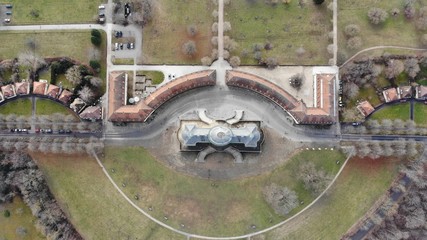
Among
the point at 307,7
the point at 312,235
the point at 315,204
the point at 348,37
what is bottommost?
the point at 312,235

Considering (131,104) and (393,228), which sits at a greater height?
(131,104)

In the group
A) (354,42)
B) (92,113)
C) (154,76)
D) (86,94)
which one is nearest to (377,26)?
(354,42)

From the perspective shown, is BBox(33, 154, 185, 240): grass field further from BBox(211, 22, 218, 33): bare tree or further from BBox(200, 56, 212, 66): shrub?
BBox(211, 22, 218, 33): bare tree

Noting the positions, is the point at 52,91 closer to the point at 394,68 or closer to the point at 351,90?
the point at 351,90

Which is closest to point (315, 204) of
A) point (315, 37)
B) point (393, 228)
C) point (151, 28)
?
point (393, 228)

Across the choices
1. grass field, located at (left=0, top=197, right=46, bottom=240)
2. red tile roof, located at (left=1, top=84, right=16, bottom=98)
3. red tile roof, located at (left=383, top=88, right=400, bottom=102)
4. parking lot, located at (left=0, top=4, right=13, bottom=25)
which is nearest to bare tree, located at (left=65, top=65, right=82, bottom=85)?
red tile roof, located at (left=1, top=84, right=16, bottom=98)

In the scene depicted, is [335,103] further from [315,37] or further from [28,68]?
[28,68]
